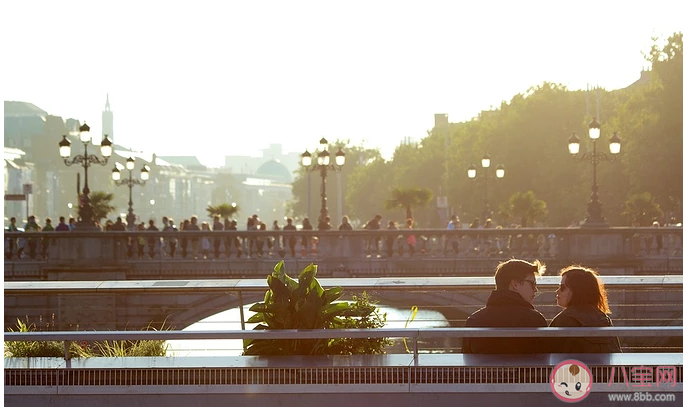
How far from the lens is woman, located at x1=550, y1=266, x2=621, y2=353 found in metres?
8.58

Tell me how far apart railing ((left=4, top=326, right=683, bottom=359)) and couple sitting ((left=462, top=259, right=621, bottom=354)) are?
30cm

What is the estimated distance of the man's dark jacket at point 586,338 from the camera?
8570 mm

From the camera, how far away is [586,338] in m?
8.57

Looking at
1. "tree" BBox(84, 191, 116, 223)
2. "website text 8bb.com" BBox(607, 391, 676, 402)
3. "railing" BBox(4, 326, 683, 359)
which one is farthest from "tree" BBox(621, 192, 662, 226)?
"website text 8bb.com" BBox(607, 391, 676, 402)

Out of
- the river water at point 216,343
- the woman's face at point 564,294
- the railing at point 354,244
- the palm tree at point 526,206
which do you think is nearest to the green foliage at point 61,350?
the river water at point 216,343

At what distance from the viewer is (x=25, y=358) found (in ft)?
29.8

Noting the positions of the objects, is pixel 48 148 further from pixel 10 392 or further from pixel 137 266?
pixel 10 392

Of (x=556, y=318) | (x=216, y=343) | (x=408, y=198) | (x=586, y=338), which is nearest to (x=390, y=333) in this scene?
(x=556, y=318)

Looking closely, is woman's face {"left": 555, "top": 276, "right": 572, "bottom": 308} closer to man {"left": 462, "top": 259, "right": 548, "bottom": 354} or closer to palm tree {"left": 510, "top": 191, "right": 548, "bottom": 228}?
man {"left": 462, "top": 259, "right": 548, "bottom": 354}

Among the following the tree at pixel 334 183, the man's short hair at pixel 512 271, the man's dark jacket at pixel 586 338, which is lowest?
the man's dark jacket at pixel 586 338

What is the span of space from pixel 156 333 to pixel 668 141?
3987cm

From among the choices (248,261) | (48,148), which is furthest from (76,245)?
(48,148)

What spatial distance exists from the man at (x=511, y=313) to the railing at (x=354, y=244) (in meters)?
22.1

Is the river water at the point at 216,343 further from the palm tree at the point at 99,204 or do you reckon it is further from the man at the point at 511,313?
the palm tree at the point at 99,204
